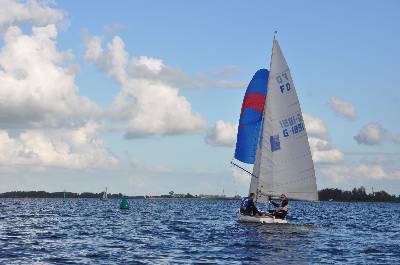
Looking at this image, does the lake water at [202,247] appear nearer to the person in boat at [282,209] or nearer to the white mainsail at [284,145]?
the person in boat at [282,209]

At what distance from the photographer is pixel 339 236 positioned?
46906 millimetres

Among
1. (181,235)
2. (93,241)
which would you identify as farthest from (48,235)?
(181,235)

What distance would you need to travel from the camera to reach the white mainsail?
48.7m

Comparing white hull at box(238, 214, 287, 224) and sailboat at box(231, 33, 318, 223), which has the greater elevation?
sailboat at box(231, 33, 318, 223)

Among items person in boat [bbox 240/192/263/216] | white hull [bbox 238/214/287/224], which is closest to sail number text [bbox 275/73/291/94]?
person in boat [bbox 240/192/263/216]

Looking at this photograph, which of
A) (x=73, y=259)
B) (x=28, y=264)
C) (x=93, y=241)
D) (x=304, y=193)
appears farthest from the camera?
(x=304, y=193)

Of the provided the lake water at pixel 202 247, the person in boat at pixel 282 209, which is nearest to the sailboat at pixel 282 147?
the person in boat at pixel 282 209

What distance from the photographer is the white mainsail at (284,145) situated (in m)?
48.7

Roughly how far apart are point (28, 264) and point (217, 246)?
12190 millimetres

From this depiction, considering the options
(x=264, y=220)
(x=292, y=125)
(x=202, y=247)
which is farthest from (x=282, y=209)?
(x=202, y=247)

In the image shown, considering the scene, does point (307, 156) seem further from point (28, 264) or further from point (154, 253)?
point (28, 264)

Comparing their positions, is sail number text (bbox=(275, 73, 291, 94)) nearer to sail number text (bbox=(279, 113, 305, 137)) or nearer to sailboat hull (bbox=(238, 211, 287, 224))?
sail number text (bbox=(279, 113, 305, 137))

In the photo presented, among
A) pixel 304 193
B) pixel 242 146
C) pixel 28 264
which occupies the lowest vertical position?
pixel 28 264

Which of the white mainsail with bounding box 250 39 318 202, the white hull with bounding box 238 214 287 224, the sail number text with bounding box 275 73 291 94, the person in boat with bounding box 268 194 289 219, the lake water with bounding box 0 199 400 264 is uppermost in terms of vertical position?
the sail number text with bounding box 275 73 291 94
